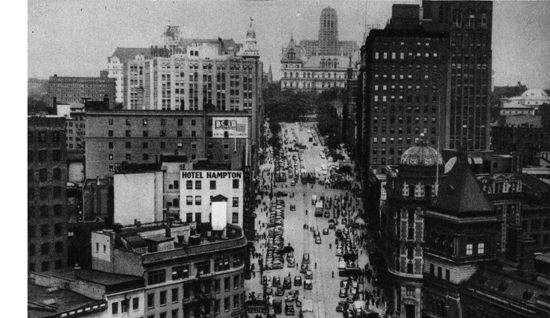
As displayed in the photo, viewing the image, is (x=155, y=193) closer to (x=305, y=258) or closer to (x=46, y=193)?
(x=46, y=193)

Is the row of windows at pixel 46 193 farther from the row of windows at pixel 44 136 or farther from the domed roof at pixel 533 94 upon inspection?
the domed roof at pixel 533 94

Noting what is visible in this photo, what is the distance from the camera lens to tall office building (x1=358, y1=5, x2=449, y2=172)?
97.4 meters

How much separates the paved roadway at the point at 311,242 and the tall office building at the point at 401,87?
8190mm

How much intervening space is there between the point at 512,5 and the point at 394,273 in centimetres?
2776

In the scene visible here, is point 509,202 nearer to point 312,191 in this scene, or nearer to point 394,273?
point 394,273

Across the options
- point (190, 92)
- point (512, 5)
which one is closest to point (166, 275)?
point (512, 5)

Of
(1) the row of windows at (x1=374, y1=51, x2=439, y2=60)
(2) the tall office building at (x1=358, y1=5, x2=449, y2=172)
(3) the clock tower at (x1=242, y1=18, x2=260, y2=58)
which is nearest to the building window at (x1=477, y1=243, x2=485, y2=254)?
(3) the clock tower at (x1=242, y1=18, x2=260, y2=58)

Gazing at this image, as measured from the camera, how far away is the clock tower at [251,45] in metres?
67.4

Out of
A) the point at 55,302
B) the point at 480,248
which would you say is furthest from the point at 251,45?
the point at 55,302

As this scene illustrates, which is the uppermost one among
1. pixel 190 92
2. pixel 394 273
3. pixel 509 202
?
pixel 190 92

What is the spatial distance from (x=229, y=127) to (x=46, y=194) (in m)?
35.1

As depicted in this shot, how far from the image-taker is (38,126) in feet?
206

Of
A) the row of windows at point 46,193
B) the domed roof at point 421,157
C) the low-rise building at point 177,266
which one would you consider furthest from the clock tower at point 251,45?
the row of windows at point 46,193

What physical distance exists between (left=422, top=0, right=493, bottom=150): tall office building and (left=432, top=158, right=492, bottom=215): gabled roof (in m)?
66.2
